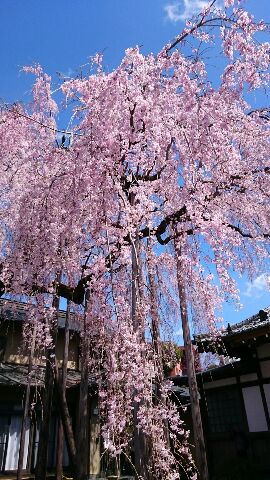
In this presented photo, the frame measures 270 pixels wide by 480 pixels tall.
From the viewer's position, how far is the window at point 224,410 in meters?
10.2

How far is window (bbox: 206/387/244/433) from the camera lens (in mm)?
10211

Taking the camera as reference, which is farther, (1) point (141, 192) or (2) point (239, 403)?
(2) point (239, 403)

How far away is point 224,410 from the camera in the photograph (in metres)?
10.6

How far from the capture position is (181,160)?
708 cm

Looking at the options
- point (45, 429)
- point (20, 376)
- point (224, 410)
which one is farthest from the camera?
point (20, 376)

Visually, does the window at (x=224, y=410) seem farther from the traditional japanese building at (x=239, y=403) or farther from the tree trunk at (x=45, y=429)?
the tree trunk at (x=45, y=429)

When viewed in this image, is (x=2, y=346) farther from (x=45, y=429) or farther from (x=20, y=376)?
(x=45, y=429)

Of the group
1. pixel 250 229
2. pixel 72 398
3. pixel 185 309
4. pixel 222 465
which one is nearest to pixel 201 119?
pixel 250 229

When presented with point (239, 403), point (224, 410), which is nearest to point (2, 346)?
point (224, 410)

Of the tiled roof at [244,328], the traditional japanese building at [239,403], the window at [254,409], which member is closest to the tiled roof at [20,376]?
the traditional japanese building at [239,403]

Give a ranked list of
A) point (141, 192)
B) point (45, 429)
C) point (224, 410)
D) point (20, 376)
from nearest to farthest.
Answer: point (141, 192)
point (45, 429)
point (224, 410)
point (20, 376)

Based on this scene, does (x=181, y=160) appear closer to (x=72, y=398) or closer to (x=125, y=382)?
(x=125, y=382)

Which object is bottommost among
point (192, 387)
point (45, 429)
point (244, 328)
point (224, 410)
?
point (45, 429)

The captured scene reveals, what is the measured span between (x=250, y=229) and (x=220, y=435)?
19.9 feet
